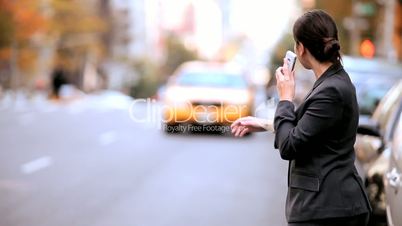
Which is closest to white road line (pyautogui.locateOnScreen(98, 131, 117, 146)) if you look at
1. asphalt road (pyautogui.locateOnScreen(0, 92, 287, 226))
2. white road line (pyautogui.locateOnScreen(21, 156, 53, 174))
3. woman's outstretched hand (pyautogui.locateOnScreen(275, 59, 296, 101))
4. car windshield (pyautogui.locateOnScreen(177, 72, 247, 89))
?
asphalt road (pyautogui.locateOnScreen(0, 92, 287, 226))

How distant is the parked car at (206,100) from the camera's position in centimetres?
1856

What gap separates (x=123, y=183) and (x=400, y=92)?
4611mm

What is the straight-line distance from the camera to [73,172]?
1164cm

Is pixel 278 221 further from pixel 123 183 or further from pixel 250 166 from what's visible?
pixel 250 166

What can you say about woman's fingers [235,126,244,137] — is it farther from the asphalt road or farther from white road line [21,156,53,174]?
white road line [21,156,53,174]

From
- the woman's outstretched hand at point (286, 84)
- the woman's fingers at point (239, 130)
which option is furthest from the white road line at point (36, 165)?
the woman's outstretched hand at point (286, 84)

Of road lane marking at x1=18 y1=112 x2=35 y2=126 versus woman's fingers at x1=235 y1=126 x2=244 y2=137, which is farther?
road lane marking at x1=18 y1=112 x2=35 y2=126

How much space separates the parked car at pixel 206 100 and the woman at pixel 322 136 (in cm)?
1483

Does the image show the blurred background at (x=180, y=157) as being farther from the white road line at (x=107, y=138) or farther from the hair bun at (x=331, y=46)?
the hair bun at (x=331, y=46)

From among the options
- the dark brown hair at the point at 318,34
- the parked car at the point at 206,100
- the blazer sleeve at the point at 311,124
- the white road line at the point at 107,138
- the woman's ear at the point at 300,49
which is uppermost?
the dark brown hair at the point at 318,34

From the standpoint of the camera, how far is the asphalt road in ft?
27.7

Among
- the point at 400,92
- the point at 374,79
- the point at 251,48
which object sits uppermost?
the point at 400,92

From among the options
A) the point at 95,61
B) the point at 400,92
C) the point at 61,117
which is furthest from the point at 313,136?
the point at 95,61

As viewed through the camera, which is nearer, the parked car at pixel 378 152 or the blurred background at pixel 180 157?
the parked car at pixel 378 152
